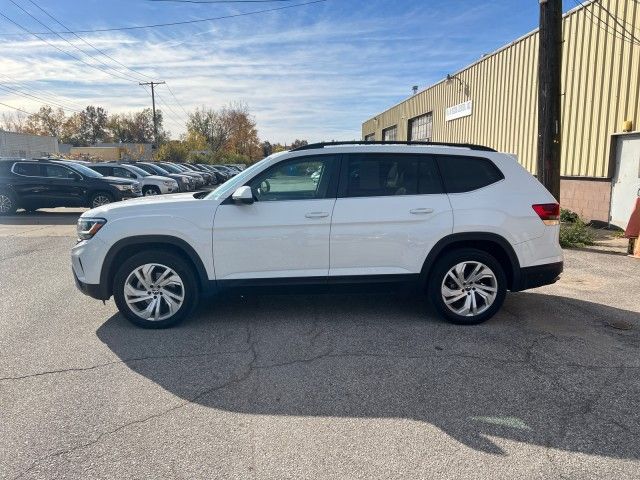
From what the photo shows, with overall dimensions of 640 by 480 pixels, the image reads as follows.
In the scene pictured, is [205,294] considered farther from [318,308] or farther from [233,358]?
[318,308]

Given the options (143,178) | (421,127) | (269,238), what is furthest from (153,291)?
(421,127)

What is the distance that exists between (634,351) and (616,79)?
8601 mm

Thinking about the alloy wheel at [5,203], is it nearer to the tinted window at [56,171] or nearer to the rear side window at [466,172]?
the tinted window at [56,171]

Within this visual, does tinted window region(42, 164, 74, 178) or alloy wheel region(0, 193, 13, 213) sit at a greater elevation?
tinted window region(42, 164, 74, 178)

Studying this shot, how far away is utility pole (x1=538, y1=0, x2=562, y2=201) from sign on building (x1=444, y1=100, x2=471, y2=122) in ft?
34.8

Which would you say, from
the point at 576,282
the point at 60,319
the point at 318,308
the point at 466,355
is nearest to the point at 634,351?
the point at 466,355

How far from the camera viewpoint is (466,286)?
4.96 meters

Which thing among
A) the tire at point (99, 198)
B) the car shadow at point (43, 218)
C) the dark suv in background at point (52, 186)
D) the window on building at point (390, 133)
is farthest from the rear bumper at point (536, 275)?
the window on building at point (390, 133)

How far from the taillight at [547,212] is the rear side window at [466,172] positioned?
49 centimetres

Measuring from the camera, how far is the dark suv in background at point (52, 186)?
14.7 meters

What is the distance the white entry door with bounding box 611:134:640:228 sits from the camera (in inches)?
401

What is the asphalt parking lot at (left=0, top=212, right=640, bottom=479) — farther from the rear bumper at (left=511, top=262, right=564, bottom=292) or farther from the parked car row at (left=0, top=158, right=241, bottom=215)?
the parked car row at (left=0, top=158, right=241, bottom=215)

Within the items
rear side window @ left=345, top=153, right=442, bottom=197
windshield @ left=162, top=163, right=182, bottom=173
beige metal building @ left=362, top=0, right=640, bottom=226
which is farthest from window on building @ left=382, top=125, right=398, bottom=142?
rear side window @ left=345, top=153, right=442, bottom=197

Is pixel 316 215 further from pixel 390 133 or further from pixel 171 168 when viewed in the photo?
pixel 390 133
